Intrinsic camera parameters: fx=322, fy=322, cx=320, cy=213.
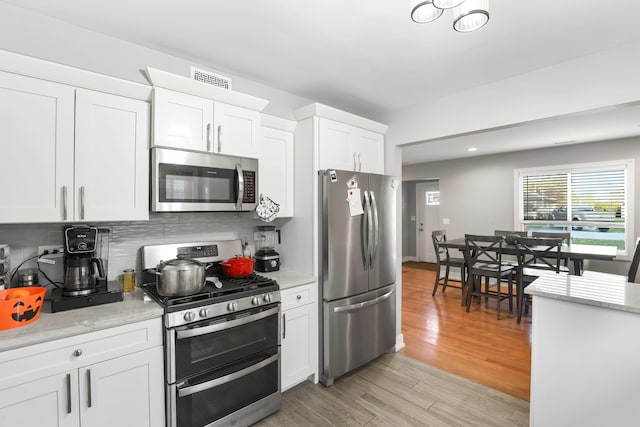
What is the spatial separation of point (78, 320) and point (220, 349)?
745 mm

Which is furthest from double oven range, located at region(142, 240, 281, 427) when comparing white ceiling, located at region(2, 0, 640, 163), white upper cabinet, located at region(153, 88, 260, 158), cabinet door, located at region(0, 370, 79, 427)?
white ceiling, located at region(2, 0, 640, 163)

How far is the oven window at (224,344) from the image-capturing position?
1.79 m

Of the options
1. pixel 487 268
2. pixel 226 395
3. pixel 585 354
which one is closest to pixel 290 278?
pixel 226 395

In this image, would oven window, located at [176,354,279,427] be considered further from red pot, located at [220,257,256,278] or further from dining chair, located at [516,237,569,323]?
dining chair, located at [516,237,569,323]

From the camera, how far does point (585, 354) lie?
1.67m

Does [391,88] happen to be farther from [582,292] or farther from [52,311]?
[52,311]

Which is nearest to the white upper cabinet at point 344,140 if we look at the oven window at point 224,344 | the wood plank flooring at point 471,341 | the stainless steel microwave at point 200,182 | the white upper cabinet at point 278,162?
the white upper cabinet at point 278,162

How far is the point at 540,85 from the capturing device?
2.40 meters

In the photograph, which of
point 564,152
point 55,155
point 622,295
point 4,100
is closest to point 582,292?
point 622,295

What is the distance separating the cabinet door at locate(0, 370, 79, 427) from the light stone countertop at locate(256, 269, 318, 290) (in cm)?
126

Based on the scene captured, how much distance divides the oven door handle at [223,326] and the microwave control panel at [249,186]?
2.71ft

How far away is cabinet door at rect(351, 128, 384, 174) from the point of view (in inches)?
117

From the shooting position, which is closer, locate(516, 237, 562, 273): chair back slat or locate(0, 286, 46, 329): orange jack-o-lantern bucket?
locate(0, 286, 46, 329): orange jack-o-lantern bucket

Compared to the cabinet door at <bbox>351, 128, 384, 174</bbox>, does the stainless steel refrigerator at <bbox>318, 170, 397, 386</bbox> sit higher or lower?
lower
